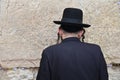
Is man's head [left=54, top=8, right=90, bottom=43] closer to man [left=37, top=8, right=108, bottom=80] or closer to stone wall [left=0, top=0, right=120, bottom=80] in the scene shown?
man [left=37, top=8, right=108, bottom=80]

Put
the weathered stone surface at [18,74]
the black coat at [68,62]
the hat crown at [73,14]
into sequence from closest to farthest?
the black coat at [68,62] < the hat crown at [73,14] < the weathered stone surface at [18,74]

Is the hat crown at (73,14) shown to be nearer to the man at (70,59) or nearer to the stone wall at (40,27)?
the man at (70,59)

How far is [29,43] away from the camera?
4.68 meters

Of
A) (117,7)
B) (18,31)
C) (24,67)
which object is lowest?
(24,67)

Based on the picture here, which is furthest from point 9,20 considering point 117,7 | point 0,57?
point 117,7

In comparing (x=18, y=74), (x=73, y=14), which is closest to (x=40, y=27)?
(x=18, y=74)

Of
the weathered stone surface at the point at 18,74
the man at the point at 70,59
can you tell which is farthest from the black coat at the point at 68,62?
the weathered stone surface at the point at 18,74

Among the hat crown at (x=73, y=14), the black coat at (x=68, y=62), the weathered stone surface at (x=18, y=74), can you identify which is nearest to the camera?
the black coat at (x=68, y=62)

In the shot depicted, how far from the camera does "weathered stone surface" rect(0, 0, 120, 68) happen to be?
4633 mm

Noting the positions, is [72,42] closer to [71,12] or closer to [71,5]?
[71,12]

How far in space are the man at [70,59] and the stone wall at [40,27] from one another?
1202mm

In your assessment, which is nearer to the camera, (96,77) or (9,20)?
(96,77)

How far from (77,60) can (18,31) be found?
1.46 meters

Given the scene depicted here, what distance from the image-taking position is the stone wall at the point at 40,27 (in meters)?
4.63
